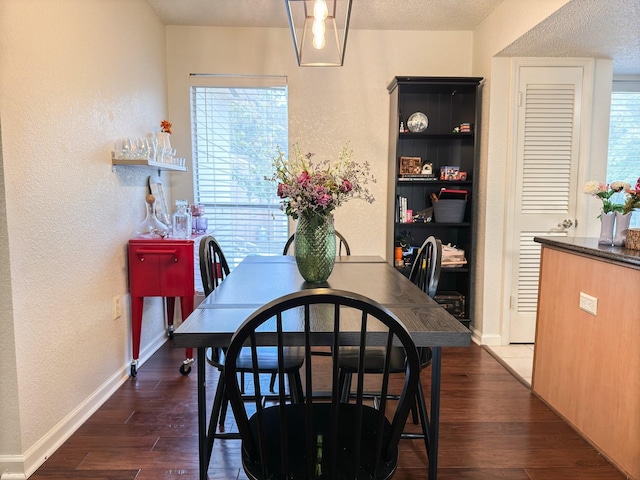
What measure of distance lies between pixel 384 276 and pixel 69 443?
166 centimetres

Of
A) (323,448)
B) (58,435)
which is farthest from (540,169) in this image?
(58,435)

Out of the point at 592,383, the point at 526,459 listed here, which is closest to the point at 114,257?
the point at 526,459

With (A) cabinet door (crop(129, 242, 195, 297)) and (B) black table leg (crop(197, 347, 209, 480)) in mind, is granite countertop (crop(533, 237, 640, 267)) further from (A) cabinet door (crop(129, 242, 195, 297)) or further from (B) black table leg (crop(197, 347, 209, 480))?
(A) cabinet door (crop(129, 242, 195, 297))

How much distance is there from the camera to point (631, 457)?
5.43ft

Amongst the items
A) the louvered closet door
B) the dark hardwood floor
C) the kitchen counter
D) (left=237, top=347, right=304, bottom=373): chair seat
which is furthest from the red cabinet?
the louvered closet door

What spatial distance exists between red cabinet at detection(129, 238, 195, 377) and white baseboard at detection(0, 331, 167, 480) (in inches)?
6.9

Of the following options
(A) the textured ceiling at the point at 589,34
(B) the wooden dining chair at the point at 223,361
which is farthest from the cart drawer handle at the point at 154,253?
(A) the textured ceiling at the point at 589,34

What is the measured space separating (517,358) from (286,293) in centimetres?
211

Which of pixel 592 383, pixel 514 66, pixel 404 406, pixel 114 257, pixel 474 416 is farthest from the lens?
pixel 514 66

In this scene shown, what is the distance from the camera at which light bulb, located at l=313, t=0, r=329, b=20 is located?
1.70 meters

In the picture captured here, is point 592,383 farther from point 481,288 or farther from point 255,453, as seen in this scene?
point 255,453

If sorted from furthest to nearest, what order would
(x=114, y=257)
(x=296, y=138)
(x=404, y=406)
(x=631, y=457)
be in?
(x=296, y=138), (x=114, y=257), (x=631, y=457), (x=404, y=406)

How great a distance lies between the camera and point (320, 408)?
4.32 ft

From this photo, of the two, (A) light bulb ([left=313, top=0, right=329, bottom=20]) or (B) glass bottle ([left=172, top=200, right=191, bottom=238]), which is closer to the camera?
(A) light bulb ([left=313, top=0, right=329, bottom=20])
